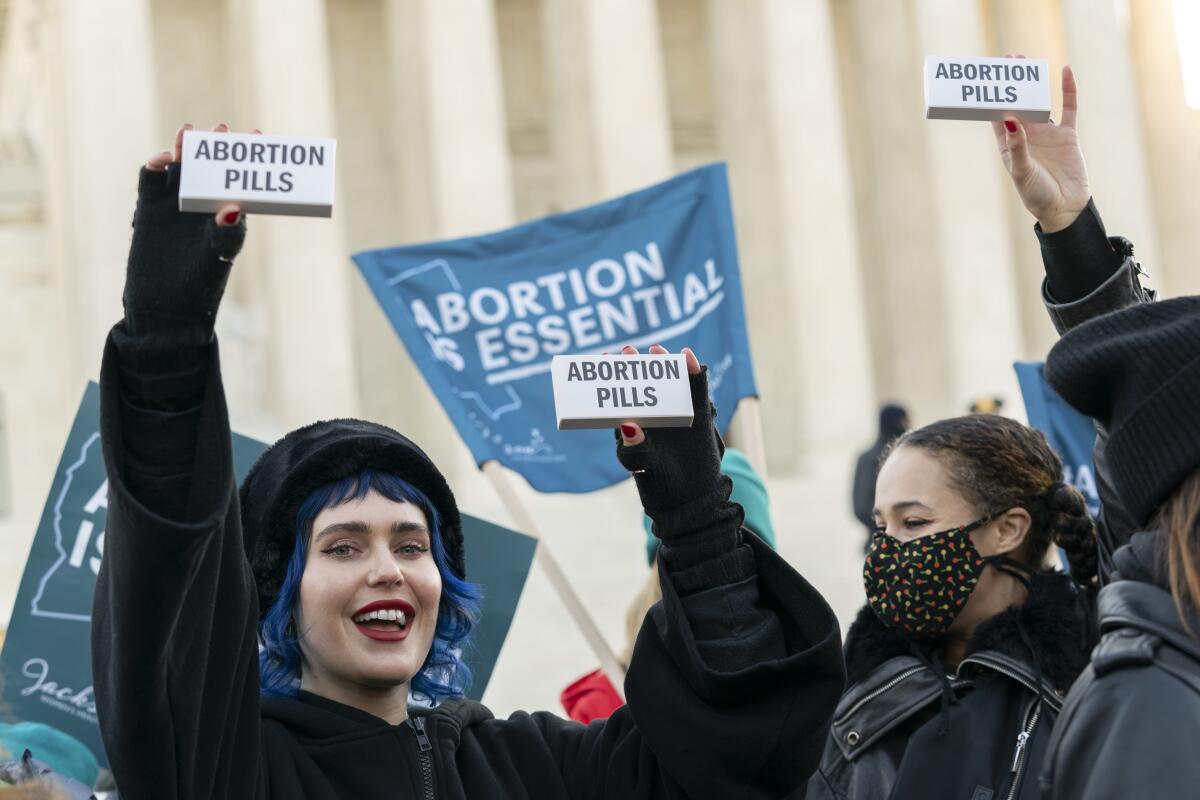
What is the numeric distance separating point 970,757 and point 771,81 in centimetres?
2810

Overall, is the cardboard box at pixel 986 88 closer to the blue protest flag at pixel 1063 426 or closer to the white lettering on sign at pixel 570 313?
the blue protest flag at pixel 1063 426

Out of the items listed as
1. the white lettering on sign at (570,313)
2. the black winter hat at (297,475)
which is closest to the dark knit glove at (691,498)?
the black winter hat at (297,475)

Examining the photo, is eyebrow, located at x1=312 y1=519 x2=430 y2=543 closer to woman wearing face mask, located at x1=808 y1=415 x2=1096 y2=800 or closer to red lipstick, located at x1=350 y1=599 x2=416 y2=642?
red lipstick, located at x1=350 y1=599 x2=416 y2=642

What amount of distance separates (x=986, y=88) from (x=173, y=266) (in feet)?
9.43

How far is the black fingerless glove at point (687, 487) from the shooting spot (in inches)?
201

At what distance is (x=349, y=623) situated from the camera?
16.6 ft

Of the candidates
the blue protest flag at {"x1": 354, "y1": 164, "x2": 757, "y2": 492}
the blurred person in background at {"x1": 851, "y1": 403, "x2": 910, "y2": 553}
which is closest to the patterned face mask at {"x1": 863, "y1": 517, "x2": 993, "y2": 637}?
the blue protest flag at {"x1": 354, "y1": 164, "x2": 757, "y2": 492}

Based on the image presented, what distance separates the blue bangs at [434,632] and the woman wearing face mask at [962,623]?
1372mm

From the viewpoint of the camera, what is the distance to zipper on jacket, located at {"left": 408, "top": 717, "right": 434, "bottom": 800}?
195 inches

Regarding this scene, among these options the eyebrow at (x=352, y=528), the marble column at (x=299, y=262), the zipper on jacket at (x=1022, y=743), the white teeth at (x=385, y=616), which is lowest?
the zipper on jacket at (x=1022, y=743)

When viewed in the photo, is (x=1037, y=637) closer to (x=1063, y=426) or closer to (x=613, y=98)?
(x=1063, y=426)

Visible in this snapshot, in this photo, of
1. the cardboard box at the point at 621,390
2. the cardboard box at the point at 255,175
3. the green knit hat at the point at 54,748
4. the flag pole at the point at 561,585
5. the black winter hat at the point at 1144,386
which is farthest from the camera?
the flag pole at the point at 561,585

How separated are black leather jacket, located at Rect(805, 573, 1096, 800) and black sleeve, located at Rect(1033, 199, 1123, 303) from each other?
947 millimetres

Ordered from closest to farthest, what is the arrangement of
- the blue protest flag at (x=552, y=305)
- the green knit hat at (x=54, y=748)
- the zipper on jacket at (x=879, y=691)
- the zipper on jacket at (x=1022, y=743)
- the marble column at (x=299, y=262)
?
the zipper on jacket at (x=1022, y=743), the zipper on jacket at (x=879, y=691), the green knit hat at (x=54, y=748), the blue protest flag at (x=552, y=305), the marble column at (x=299, y=262)
